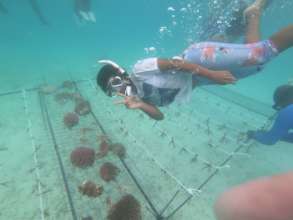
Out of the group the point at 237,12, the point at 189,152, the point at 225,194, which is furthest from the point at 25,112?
the point at 225,194

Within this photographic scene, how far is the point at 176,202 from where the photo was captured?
5379mm

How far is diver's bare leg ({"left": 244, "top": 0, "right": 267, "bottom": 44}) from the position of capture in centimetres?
587

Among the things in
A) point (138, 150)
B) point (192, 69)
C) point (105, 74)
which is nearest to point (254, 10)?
point (192, 69)

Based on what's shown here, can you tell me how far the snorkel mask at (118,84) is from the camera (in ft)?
15.1

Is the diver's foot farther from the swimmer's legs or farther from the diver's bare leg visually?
the swimmer's legs

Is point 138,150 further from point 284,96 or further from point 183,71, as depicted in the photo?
point 284,96

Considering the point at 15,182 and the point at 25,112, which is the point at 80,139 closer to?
the point at 15,182

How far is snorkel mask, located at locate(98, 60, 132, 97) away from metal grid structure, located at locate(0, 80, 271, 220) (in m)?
2.12

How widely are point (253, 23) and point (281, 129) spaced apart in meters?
2.37

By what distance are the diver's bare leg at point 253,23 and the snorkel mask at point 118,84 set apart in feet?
9.64

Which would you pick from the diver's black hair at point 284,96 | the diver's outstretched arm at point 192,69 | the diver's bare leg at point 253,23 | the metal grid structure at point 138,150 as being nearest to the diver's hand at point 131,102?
the diver's outstretched arm at point 192,69

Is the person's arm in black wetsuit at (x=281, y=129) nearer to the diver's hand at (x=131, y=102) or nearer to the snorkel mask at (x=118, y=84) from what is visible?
the diver's hand at (x=131, y=102)

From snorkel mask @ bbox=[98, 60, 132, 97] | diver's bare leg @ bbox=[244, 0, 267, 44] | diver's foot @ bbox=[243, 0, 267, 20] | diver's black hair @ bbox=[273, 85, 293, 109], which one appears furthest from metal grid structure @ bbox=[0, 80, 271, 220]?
diver's foot @ bbox=[243, 0, 267, 20]

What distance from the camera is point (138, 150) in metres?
7.04
